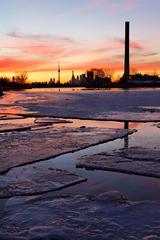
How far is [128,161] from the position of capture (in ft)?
26.6

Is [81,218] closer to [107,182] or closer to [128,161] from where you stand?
[107,182]

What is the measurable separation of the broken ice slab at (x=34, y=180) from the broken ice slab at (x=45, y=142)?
1.57 feet

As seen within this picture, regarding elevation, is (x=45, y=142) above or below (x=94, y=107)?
below

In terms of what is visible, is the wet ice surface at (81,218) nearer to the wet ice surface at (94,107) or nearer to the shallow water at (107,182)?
the shallow water at (107,182)

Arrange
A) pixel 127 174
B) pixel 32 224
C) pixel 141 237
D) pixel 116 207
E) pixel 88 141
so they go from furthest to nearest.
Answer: pixel 88 141
pixel 127 174
pixel 116 207
pixel 32 224
pixel 141 237

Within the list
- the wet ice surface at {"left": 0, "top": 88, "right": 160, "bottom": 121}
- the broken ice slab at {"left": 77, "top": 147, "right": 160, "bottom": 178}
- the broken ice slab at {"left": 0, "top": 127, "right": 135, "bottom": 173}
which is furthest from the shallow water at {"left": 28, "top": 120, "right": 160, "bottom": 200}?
the wet ice surface at {"left": 0, "top": 88, "right": 160, "bottom": 121}

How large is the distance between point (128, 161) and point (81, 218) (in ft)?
11.1

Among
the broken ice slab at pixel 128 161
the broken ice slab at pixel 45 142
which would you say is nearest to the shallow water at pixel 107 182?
the broken ice slab at pixel 128 161

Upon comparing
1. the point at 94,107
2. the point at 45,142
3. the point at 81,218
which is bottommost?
the point at 81,218

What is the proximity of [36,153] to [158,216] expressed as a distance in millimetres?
4638

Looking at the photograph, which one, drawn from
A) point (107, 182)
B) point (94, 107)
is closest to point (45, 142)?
point (107, 182)

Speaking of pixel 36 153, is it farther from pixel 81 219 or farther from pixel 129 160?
pixel 81 219

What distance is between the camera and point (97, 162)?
790cm

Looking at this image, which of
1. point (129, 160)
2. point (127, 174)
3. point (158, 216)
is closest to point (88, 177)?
point (127, 174)
